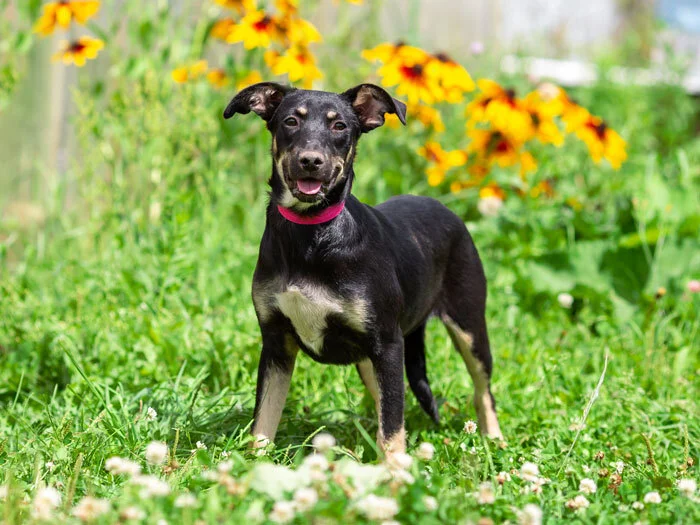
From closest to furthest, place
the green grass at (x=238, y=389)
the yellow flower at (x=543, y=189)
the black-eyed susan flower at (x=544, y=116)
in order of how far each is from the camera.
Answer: the green grass at (x=238, y=389) < the black-eyed susan flower at (x=544, y=116) < the yellow flower at (x=543, y=189)

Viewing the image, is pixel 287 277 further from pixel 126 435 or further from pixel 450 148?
pixel 450 148

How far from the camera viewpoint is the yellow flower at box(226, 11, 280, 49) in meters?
5.59

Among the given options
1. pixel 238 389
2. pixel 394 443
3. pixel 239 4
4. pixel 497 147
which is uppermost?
pixel 239 4

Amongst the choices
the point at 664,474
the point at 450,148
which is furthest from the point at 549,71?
the point at 664,474

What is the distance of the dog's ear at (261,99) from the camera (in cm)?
373

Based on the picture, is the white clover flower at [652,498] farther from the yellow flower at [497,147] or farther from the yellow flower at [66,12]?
the yellow flower at [66,12]

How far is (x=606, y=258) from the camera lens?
19.2 feet

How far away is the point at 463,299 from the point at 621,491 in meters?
1.47

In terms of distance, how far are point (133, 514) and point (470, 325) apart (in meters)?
2.36

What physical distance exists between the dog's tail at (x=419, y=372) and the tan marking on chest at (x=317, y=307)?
759mm

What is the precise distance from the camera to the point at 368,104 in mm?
3850

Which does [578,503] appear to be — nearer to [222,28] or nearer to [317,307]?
[317,307]

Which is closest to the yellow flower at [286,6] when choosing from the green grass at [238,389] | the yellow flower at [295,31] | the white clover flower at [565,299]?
the yellow flower at [295,31]

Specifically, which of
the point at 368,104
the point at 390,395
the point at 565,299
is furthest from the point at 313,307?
the point at 565,299
